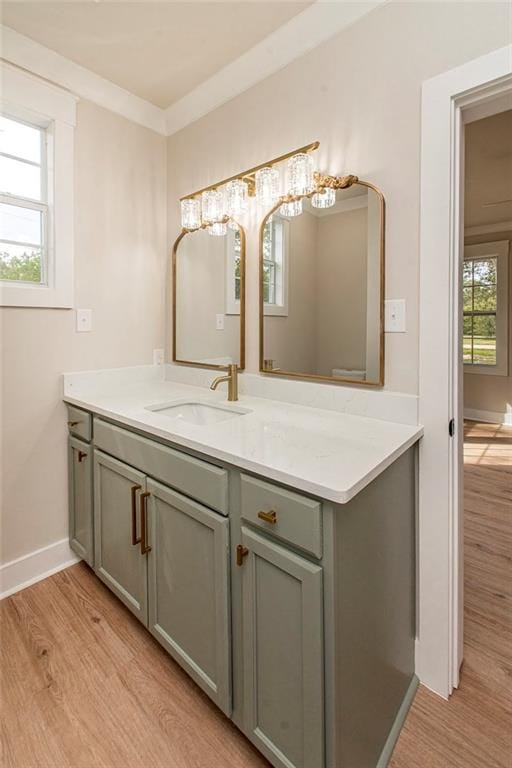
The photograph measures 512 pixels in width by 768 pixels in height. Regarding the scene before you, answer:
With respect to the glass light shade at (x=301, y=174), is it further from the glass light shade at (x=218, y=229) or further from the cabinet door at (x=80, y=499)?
the cabinet door at (x=80, y=499)

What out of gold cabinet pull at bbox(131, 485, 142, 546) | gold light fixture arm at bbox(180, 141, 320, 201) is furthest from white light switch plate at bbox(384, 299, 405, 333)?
gold cabinet pull at bbox(131, 485, 142, 546)

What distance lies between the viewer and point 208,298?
2.19 metres

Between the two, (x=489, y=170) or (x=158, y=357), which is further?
(x=489, y=170)

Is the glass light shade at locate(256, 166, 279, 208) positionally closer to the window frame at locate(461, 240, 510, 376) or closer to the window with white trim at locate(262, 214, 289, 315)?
the window with white trim at locate(262, 214, 289, 315)

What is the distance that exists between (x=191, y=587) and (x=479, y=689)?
109 cm

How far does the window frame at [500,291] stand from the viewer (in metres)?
5.08

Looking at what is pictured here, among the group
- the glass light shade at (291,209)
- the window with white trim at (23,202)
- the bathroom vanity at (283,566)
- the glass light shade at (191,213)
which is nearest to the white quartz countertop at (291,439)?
the bathroom vanity at (283,566)

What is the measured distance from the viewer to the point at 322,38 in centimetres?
164

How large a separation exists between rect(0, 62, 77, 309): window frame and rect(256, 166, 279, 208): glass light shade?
98cm

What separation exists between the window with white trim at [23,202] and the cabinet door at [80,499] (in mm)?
882

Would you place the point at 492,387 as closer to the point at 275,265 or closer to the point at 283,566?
the point at 275,265

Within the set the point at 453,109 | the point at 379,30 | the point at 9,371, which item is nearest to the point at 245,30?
the point at 379,30

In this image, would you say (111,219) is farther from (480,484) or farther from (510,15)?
(480,484)

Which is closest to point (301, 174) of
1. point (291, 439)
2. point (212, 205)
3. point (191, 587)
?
point (212, 205)
